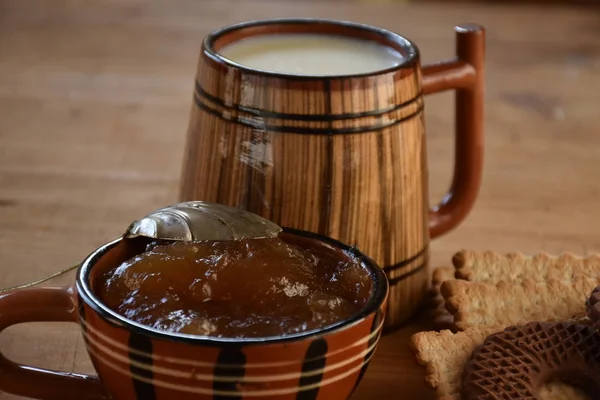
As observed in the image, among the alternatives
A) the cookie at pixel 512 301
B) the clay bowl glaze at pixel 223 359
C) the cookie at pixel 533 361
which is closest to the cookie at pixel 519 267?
the cookie at pixel 512 301

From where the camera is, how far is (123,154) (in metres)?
1.22

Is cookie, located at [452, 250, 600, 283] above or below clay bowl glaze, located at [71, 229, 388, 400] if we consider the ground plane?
below

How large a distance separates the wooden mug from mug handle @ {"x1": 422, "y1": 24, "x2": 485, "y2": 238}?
16 mm

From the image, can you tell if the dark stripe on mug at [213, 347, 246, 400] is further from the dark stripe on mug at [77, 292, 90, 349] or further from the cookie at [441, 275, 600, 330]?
the cookie at [441, 275, 600, 330]

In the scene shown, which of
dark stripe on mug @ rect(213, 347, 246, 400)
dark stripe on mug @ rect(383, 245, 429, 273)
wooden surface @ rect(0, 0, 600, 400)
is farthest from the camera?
wooden surface @ rect(0, 0, 600, 400)

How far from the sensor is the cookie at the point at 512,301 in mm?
743

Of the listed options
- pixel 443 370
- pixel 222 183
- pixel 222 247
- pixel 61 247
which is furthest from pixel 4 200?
pixel 443 370

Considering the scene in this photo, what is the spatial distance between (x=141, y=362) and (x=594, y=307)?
342 millimetres

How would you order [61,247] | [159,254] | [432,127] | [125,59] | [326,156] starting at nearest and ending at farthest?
[159,254] → [326,156] → [61,247] → [432,127] → [125,59]

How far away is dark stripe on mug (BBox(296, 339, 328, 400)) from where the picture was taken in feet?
1.80

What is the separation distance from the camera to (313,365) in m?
0.56

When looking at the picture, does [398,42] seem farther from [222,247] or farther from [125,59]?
[125,59]

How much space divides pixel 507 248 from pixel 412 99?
300mm

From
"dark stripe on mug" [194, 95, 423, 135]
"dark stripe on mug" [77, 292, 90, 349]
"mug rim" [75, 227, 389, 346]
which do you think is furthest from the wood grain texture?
"dark stripe on mug" [77, 292, 90, 349]
